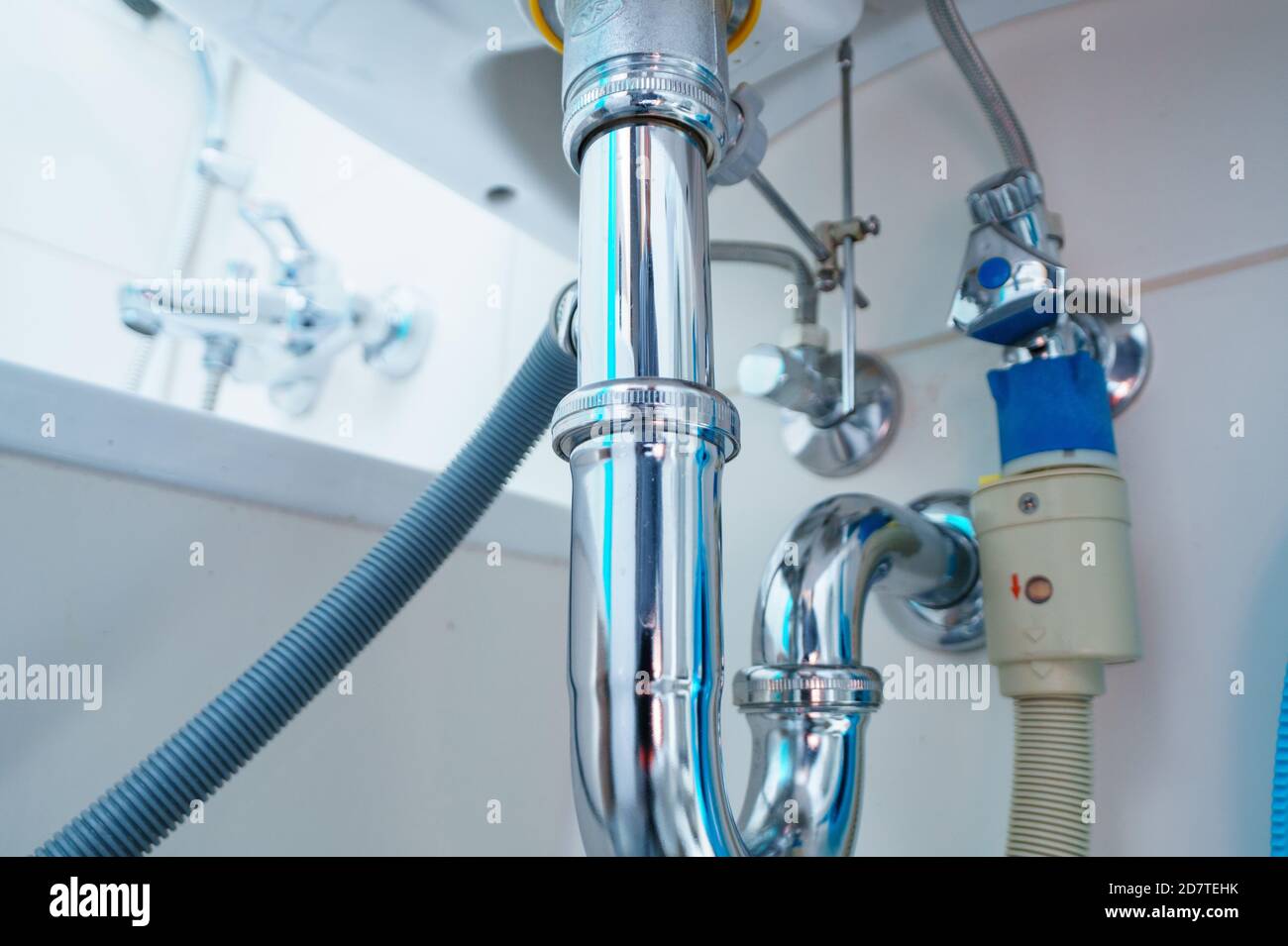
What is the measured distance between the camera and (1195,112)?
1.39ft

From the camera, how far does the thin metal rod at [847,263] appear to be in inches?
18.1

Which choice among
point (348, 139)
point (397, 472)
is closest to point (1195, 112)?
point (397, 472)

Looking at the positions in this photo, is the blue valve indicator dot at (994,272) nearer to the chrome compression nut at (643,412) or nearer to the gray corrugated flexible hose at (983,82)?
the gray corrugated flexible hose at (983,82)

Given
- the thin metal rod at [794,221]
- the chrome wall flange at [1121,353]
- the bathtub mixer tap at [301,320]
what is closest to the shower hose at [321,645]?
the thin metal rod at [794,221]

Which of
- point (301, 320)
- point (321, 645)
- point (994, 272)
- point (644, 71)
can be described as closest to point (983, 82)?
point (994, 272)

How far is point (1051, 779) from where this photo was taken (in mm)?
354

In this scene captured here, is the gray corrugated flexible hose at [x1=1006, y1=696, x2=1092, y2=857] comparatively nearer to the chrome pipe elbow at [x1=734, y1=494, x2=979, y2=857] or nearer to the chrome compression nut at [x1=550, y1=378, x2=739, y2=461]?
the chrome pipe elbow at [x1=734, y1=494, x2=979, y2=857]

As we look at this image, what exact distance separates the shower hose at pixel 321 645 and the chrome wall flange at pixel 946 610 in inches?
7.3

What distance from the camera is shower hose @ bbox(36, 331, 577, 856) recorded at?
34 centimetres

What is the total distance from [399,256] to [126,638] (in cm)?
54

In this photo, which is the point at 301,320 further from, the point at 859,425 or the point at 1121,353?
the point at 1121,353

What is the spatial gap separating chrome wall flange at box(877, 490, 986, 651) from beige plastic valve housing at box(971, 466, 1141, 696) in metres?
0.04

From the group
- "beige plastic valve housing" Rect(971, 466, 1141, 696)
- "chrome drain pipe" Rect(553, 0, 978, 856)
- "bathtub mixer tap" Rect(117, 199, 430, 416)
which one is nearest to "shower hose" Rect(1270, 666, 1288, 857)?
"beige plastic valve housing" Rect(971, 466, 1141, 696)
